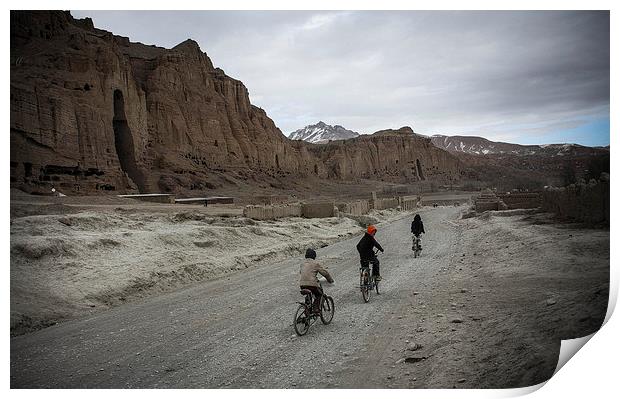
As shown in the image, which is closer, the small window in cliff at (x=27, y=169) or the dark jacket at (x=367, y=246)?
the dark jacket at (x=367, y=246)

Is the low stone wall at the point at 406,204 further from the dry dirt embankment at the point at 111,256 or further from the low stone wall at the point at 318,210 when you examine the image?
the dry dirt embankment at the point at 111,256

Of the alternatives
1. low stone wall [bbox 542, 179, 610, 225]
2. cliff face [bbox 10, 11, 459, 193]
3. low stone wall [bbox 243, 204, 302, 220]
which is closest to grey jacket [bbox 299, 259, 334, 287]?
low stone wall [bbox 542, 179, 610, 225]

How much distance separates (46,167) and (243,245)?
20915mm

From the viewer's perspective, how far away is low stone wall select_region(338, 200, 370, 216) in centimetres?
4019

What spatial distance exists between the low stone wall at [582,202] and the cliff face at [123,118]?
43.7 feet

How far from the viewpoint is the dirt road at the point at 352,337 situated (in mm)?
6445

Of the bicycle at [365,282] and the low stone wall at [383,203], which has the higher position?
the low stone wall at [383,203]

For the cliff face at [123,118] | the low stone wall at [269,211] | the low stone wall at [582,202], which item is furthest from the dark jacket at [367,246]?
the low stone wall at [269,211]

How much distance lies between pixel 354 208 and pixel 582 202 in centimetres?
2855

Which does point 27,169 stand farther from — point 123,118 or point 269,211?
point 123,118

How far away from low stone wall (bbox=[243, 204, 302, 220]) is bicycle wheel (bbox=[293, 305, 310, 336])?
66.0 ft

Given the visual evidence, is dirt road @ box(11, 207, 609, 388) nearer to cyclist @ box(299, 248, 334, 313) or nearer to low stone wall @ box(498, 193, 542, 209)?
cyclist @ box(299, 248, 334, 313)

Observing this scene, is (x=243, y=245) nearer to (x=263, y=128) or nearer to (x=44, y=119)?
(x=44, y=119)

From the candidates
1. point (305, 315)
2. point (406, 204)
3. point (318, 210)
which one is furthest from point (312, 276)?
point (406, 204)
